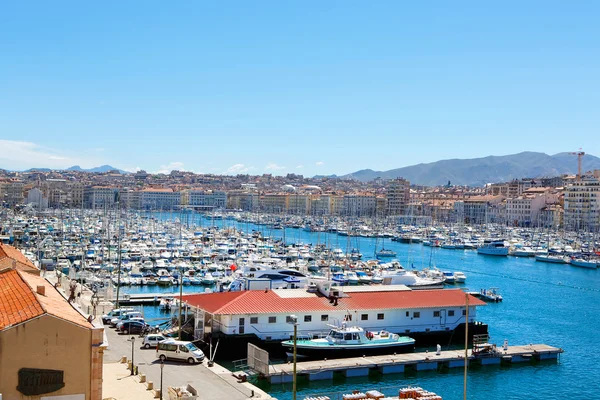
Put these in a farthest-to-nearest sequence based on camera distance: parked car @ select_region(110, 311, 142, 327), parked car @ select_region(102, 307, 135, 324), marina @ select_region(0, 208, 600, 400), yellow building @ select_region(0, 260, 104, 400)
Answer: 1. parked car @ select_region(102, 307, 135, 324)
2. parked car @ select_region(110, 311, 142, 327)
3. marina @ select_region(0, 208, 600, 400)
4. yellow building @ select_region(0, 260, 104, 400)

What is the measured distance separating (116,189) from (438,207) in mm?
92524

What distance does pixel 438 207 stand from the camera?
155750 millimetres

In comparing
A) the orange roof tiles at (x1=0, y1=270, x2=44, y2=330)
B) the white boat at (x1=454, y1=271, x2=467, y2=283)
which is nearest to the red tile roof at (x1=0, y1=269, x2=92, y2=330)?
the orange roof tiles at (x1=0, y1=270, x2=44, y2=330)

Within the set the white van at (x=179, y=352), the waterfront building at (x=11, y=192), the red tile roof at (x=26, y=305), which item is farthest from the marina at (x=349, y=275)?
the waterfront building at (x=11, y=192)

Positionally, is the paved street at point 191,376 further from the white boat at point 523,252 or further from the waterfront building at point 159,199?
the waterfront building at point 159,199

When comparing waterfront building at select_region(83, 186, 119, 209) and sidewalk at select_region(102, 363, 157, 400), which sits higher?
waterfront building at select_region(83, 186, 119, 209)

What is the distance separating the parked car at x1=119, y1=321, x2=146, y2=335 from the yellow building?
13.3m

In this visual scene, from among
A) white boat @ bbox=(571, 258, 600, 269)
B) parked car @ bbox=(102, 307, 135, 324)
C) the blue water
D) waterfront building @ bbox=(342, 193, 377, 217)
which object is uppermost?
waterfront building @ bbox=(342, 193, 377, 217)

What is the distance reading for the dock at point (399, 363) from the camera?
23.2m

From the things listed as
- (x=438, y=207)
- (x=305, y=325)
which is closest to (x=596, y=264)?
(x=305, y=325)

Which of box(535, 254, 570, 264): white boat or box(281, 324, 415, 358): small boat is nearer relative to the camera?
box(281, 324, 415, 358): small boat

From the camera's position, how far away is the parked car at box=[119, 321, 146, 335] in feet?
89.4

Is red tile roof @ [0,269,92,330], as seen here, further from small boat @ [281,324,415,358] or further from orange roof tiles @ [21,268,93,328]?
small boat @ [281,324,415,358]

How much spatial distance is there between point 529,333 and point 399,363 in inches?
490
